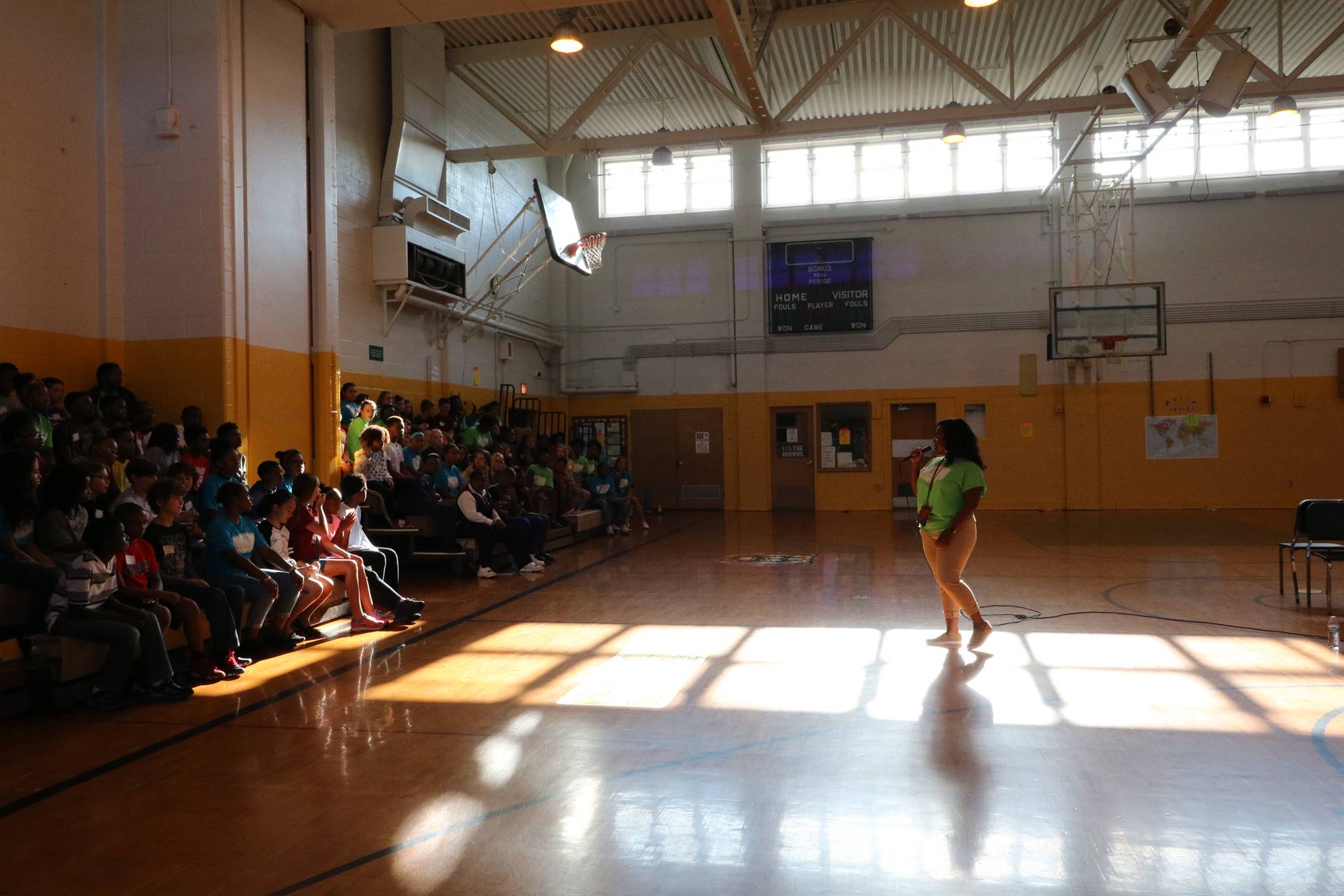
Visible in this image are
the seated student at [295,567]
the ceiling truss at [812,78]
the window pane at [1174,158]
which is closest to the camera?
the seated student at [295,567]

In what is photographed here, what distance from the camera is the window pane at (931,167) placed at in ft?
53.7

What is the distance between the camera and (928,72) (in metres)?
14.0

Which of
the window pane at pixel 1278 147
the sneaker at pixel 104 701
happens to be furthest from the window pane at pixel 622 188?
the sneaker at pixel 104 701

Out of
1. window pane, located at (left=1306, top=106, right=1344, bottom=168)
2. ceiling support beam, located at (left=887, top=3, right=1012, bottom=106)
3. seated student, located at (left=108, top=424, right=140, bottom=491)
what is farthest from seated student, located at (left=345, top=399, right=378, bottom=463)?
window pane, located at (left=1306, top=106, right=1344, bottom=168)

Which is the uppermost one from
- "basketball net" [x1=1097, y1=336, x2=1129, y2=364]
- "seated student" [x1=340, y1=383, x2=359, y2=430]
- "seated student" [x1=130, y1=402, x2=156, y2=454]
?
"basketball net" [x1=1097, y1=336, x2=1129, y2=364]

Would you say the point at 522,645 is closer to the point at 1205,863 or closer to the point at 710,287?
the point at 1205,863

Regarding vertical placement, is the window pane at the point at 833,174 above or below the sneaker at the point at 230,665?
above

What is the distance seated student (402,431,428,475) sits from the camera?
9438 millimetres

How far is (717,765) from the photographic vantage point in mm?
3707

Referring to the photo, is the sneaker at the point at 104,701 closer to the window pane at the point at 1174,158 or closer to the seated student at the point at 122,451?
the seated student at the point at 122,451

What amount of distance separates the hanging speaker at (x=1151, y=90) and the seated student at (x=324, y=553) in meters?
9.08

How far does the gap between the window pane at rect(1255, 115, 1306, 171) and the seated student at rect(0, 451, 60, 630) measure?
56.9ft

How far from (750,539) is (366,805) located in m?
9.34

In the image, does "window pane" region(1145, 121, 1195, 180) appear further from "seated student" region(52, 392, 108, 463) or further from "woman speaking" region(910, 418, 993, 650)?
"seated student" region(52, 392, 108, 463)
